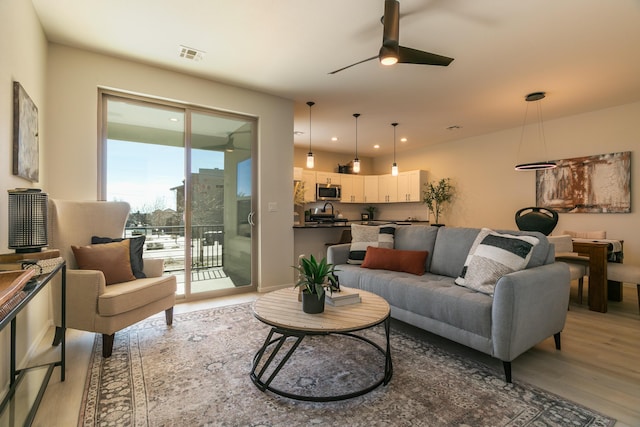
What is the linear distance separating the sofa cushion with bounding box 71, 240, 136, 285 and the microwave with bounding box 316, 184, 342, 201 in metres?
4.67

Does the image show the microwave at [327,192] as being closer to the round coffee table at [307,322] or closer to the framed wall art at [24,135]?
the round coffee table at [307,322]

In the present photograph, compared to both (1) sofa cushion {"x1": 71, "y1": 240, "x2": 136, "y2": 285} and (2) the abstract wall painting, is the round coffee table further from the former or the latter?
(2) the abstract wall painting

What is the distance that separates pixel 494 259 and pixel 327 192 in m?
5.01

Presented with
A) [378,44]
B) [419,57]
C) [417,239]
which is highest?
[378,44]

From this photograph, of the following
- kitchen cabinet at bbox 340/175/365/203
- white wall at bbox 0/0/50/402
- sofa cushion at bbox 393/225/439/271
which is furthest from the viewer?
kitchen cabinet at bbox 340/175/365/203

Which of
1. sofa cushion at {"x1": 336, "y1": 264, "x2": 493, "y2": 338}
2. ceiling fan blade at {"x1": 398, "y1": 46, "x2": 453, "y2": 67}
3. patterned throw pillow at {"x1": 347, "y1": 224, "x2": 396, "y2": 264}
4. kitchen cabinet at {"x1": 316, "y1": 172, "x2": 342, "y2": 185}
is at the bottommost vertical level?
sofa cushion at {"x1": 336, "y1": 264, "x2": 493, "y2": 338}

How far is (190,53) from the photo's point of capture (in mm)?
3086

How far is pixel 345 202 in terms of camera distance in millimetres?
7773

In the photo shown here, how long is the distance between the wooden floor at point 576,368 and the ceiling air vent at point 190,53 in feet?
9.21

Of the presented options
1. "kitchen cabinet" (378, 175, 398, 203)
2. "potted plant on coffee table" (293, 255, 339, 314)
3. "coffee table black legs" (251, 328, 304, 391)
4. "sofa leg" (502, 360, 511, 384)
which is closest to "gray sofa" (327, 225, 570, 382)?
"sofa leg" (502, 360, 511, 384)

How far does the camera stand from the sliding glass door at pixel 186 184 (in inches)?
133

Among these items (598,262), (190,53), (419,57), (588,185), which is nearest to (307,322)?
(419,57)

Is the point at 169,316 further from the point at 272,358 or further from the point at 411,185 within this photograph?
the point at 411,185

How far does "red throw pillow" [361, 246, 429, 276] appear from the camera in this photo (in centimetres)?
298
